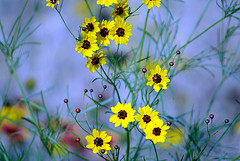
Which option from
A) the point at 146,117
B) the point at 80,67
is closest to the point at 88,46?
the point at 146,117

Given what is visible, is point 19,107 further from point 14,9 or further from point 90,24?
point 90,24

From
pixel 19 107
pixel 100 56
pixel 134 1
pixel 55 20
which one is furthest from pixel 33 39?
pixel 100 56

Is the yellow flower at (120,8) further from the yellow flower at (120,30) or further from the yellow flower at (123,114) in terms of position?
the yellow flower at (123,114)

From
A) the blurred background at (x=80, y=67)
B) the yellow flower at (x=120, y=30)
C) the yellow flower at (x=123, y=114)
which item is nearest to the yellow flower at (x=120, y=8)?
the yellow flower at (x=120, y=30)

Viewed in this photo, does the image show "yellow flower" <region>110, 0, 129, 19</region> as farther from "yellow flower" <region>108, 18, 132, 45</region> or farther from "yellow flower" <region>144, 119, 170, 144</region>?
"yellow flower" <region>144, 119, 170, 144</region>

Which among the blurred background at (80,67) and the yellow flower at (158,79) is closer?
the yellow flower at (158,79)

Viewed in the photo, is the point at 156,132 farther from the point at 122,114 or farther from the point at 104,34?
the point at 104,34
